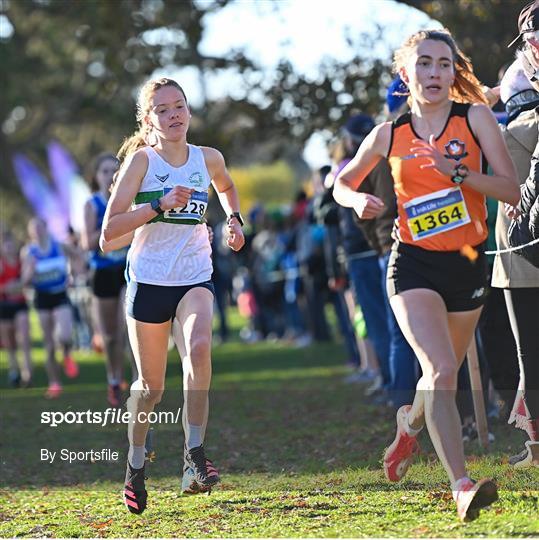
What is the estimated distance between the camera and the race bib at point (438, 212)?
6078 mm

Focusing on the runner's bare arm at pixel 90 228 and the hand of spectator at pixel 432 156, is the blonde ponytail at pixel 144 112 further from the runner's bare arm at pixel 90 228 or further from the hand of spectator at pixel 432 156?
the runner's bare arm at pixel 90 228

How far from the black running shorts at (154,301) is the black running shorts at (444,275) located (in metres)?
1.32

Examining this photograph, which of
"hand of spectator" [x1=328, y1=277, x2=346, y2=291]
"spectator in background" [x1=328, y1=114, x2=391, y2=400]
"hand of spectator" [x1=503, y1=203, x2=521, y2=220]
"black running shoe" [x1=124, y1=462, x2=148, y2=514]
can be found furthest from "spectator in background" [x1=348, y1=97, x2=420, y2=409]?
"hand of spectator" [x1=328, y1=277, x2=346, y2=291]

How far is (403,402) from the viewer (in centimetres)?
871

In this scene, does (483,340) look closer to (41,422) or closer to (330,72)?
(41,422)

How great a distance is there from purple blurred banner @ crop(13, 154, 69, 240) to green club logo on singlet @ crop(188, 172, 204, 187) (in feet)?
116

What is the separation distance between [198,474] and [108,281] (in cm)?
541

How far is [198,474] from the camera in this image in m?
6.86

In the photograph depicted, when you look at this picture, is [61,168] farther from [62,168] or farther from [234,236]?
[234,236]

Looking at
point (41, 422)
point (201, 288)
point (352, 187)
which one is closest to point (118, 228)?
point (201, 288)

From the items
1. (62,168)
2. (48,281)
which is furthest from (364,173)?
(62,168)

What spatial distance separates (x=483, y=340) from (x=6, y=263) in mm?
9803

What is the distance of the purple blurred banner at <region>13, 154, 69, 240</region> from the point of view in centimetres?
4484

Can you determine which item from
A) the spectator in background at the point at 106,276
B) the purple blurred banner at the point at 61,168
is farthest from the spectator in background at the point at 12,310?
the purple blurred banner at the point at 61,168
